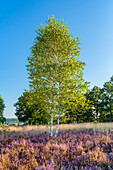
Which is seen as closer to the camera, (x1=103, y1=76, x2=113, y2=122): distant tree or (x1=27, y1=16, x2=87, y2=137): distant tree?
(x1=27, y1=16, x2=87, y2=137): distant tree

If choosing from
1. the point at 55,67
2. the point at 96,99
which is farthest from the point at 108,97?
the point at 55,67

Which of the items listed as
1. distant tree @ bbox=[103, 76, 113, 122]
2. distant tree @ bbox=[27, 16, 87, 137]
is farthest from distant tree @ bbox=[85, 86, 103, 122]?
distant tree @ bbox=[27, 16, 87, 137]

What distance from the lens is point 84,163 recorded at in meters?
5.73

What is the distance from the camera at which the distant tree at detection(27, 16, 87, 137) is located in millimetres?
11398

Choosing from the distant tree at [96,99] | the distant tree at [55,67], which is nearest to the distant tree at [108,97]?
the distant tree at [96,99]

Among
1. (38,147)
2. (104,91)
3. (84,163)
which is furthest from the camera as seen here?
(104,91)

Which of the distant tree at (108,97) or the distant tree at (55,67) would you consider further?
the distant tree at (108,97)

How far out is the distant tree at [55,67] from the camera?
1140cm

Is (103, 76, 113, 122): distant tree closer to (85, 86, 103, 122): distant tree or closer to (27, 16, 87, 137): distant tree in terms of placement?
(85, 86, 103, 122): distant tree

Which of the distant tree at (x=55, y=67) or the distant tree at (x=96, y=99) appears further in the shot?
the distant tree at (x=96, y=99)

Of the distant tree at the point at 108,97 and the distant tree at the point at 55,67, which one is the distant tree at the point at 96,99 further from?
the distant tree at the point at 55,67

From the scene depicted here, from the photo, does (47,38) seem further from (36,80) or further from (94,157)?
(94,157)

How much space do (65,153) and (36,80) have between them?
6.67m

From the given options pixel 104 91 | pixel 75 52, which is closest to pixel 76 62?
pixel 75 52
